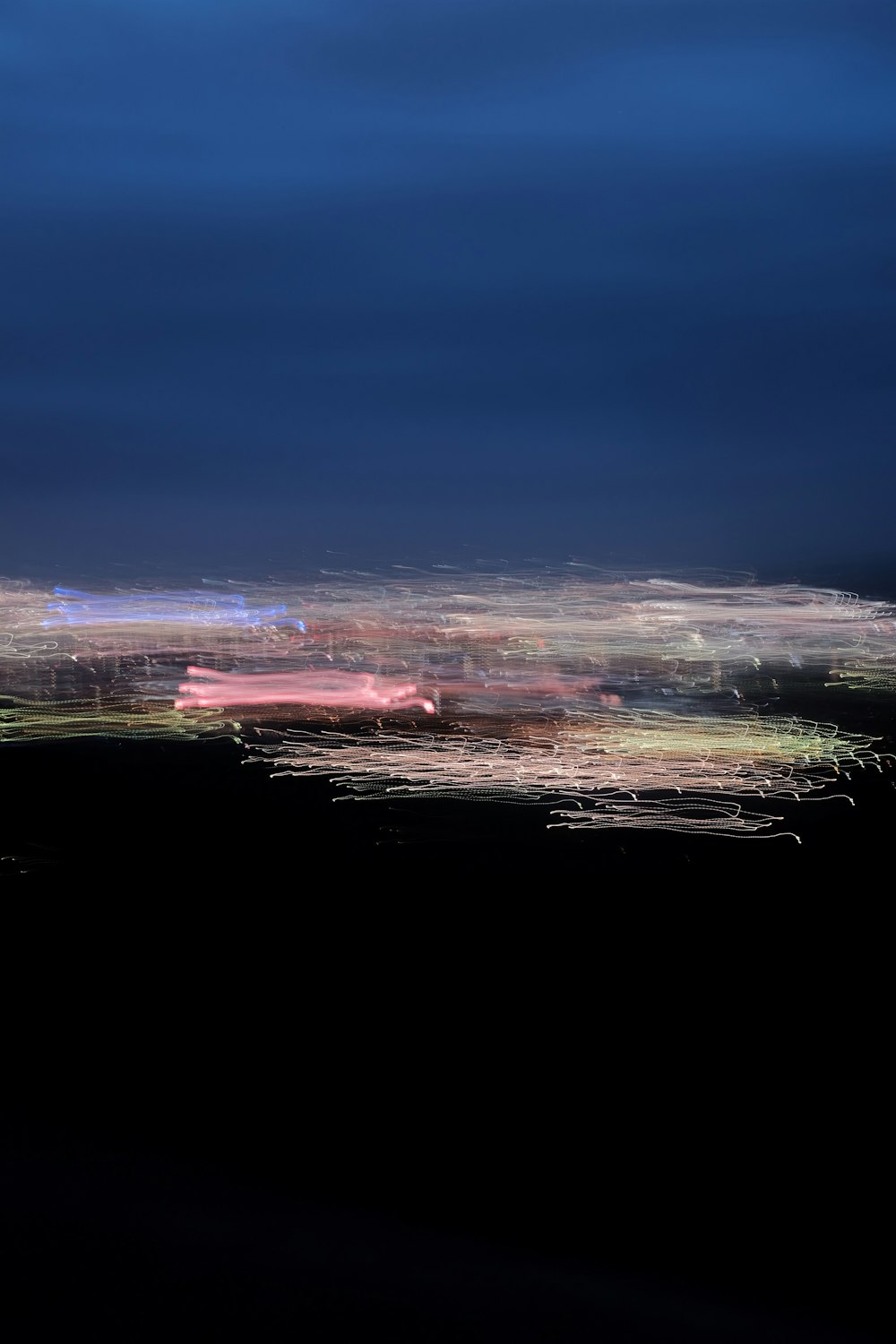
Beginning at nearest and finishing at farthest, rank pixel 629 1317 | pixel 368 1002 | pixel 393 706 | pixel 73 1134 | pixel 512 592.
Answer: pixel 629 1317 → pixel 73 1134 → pixel 368 1002 → pixel 393 706 → pixel 512 592

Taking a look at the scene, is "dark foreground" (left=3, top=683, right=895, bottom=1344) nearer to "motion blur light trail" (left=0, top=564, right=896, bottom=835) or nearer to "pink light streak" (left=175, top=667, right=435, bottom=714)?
"motion blur light trail" (left=0, top=564, right=896, bottom=835)

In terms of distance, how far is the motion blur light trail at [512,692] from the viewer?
32.1ft

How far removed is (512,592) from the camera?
37.0 metres

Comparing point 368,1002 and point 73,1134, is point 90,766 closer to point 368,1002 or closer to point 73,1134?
point 368,1002

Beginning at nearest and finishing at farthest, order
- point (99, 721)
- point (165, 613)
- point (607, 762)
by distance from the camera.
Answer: point (607, 762) → point (99, 721) → point (165, 613)

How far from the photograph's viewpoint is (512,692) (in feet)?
55.4

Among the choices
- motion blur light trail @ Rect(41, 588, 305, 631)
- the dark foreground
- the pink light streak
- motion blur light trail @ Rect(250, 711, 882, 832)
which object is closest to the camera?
the dark foreground

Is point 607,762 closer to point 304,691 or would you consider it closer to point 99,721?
point 99,721

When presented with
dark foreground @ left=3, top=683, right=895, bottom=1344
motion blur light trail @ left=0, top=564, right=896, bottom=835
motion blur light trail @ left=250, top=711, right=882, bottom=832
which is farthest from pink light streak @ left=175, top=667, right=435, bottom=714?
dark foreground @ left=3, top=683, right=895, bottom=1344

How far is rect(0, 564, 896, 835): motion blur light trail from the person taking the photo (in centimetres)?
977

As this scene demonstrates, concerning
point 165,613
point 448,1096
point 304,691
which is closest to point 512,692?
point 304,691

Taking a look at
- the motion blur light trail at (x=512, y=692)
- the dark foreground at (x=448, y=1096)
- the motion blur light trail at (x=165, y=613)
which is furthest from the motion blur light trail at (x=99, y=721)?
the motion blur light trail at (x=165, y=613)

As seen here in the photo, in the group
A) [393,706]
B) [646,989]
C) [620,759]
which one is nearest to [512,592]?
[393,706]

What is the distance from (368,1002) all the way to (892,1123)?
190cm
